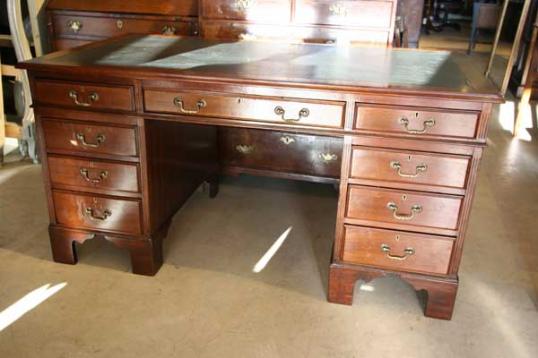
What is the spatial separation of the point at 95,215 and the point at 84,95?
440 millimetres

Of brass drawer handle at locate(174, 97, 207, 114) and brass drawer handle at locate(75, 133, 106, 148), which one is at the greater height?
brass drawer handle at locate(174, 97, 207, 114)

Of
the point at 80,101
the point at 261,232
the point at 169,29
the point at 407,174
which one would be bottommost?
the point at 261,232

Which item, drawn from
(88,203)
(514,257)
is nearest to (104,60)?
(88,203)

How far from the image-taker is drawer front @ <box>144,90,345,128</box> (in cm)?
150

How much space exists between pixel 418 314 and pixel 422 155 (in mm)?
570

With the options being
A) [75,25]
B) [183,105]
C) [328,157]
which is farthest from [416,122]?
[75,25]

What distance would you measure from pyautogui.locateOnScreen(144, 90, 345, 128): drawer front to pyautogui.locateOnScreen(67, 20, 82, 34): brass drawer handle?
1.35 metres

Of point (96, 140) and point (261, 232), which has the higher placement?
point (96, 140)

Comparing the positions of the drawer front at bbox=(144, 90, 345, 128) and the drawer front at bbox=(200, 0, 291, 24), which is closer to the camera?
the drawer front at bbox=(144, 90, 345, 128)

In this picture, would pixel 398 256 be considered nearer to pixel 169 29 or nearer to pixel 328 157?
pixel 328 157

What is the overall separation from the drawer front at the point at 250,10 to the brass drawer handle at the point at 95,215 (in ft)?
3.86

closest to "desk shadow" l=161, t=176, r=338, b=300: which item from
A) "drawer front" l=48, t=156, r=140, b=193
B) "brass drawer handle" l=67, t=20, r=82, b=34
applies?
"drawer front" l=48, t=156, r=140, b=193

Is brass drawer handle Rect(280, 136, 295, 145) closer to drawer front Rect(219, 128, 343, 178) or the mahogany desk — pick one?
drawer front Rect(219, 128, 343, 178)

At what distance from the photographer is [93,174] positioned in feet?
5.72
